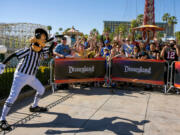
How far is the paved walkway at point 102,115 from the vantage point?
12.8 ft

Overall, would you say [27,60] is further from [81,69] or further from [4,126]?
[81,69]

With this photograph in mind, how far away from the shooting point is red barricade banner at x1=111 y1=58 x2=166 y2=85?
25.1 feet

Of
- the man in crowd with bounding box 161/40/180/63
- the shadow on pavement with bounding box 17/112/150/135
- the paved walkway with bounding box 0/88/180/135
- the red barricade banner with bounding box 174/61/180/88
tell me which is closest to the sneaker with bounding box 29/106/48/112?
the paved walkway with bounding box 0/88/180/135

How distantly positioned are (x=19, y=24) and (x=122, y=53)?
140ft

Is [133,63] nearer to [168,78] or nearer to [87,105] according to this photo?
[168,78]

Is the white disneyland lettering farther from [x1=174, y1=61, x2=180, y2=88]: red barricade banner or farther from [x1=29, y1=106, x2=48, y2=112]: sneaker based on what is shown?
[x1=174, y1=61, x2=180, y2=88]: red barricade banner

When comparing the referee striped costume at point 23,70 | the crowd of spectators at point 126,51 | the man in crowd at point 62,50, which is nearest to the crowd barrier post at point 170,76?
the crowd of spectators at point 126,51

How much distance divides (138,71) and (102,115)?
378cm

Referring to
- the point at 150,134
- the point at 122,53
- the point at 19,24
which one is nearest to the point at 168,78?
the point at 122,53

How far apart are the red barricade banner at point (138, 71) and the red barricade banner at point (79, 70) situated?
649mm

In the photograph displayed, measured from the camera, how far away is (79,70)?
7926 mm

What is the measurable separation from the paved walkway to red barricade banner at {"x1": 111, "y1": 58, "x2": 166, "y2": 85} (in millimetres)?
972

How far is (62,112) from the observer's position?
498cm

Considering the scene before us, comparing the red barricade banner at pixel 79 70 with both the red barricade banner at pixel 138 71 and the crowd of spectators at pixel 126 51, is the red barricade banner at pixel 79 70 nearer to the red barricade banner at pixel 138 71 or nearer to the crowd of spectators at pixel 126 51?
the crowd of spectators at pixel 126 51
